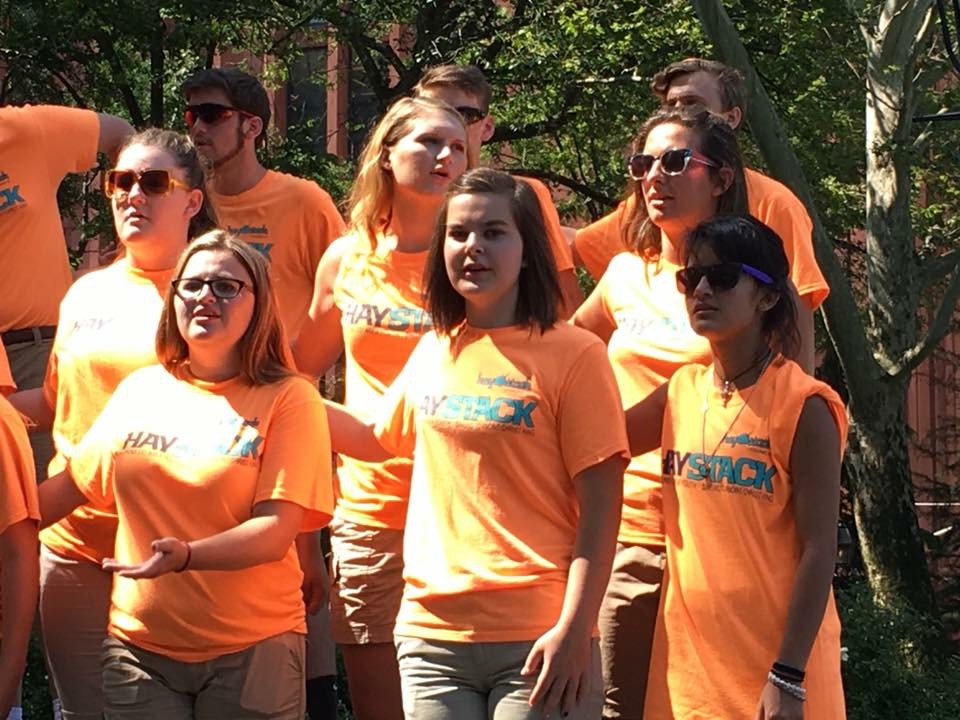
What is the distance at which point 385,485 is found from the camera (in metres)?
4.84

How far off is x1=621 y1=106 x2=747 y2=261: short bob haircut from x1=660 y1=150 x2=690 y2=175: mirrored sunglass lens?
54 mm

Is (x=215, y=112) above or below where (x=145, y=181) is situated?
above

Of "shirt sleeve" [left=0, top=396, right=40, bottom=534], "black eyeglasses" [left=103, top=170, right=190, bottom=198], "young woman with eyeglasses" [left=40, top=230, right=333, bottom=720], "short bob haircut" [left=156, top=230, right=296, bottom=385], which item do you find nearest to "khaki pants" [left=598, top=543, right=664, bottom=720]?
"young woman with eyeglasses" [left=40, top=230, right=333, bottom=720]

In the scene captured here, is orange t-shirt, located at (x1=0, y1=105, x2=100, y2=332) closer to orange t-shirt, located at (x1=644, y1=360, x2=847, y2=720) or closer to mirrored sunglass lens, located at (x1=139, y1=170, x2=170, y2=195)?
mirrored sunglass lens, located at (x1=139, y1=170, x2=170, y2=195)

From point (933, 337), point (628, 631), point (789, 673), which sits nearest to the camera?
point (789, 673)

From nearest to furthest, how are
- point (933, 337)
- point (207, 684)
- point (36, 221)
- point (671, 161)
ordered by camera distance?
point (207, 684)
point (671, 161)
point (36, 221)
point (933, 337)

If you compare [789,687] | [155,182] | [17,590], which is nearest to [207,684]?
[17,590]

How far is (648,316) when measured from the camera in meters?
4.64

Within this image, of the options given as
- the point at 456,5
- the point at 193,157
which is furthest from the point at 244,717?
the point at 456,5

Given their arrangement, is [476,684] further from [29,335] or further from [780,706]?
[29,335]

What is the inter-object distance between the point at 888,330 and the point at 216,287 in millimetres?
12515

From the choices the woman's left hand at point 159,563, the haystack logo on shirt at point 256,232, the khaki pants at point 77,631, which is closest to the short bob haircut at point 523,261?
the woman's left hand at point 159,563

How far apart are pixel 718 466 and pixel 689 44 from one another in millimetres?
11047

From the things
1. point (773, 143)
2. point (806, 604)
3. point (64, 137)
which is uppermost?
point (773, 143)
